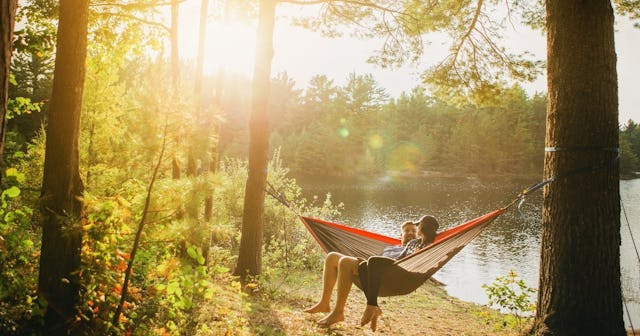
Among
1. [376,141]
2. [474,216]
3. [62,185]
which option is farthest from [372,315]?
[376,141]

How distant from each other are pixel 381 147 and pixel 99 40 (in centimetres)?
3330

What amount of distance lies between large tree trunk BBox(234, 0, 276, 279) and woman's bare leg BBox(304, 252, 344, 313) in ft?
3.57

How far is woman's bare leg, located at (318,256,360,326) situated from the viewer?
99.3 inches

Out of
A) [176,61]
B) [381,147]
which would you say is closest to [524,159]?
[381,147]

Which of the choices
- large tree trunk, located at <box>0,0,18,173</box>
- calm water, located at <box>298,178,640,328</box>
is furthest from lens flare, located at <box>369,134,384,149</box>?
large tree trunk, located at <box>0,0,18,173</box>

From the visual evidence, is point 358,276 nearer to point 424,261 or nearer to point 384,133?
point 424,261

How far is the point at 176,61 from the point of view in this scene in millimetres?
3684

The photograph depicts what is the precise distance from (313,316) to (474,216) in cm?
1405

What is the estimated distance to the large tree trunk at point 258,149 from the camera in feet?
11.7

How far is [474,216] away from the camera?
15383 mm

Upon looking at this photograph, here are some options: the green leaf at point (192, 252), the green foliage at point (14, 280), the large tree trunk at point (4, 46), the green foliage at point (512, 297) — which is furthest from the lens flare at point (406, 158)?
the large tree trunk at point (4, 46)

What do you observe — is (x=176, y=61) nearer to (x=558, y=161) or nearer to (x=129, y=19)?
(x=129, y=19)

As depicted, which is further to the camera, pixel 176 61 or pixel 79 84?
pixel 176 61

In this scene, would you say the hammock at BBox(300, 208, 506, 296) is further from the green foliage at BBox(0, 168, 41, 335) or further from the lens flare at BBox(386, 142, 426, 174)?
the lens flare at BBox(386, 142, 426, 174)
